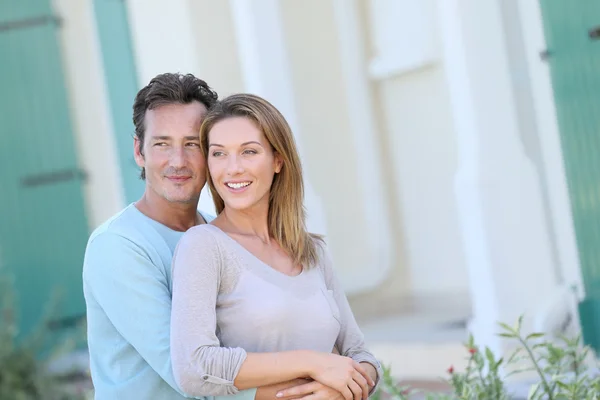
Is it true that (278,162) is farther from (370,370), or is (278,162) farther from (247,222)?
(370,370)

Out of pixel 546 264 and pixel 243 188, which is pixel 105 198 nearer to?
pixel 546 264

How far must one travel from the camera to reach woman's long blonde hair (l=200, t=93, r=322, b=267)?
2.23 metres

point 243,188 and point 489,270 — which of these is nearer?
point 243,188

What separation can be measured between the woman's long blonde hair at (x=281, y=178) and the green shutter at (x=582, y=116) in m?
2.02

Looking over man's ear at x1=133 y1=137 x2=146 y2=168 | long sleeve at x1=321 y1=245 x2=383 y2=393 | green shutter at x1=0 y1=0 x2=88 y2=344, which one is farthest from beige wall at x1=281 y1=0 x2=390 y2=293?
long sleeve at x1=321 y1=245 x2=383 y2=393

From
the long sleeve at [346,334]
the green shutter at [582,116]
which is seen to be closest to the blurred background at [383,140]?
the green shutter at [582,116]

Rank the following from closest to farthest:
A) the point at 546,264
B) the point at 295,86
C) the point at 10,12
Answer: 1. the point at 546,264
2. the point at 295,86
3. the point at 10,12

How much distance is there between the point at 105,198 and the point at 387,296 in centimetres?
187

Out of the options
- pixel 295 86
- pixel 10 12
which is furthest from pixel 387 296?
pixel 10 12

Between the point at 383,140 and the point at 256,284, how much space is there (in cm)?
396

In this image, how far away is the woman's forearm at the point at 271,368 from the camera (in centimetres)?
204

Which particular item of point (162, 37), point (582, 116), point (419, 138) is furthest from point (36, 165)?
point (582, 116)

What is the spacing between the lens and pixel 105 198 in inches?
260

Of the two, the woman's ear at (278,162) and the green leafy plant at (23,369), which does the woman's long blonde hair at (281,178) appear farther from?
the green leafy plant at (23,369)
